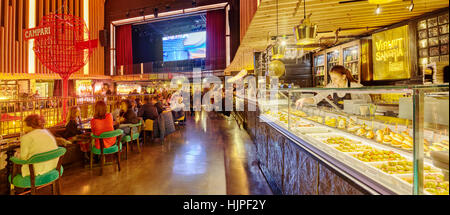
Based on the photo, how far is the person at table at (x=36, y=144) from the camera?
2602mm

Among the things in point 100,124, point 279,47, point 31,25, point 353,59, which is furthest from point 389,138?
point 31,25

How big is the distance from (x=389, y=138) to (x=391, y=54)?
4511 millimetres

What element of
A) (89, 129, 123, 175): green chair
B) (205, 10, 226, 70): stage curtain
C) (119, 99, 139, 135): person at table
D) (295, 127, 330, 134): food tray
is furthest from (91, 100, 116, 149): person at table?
(205, 10, 226, 70): stage curtain

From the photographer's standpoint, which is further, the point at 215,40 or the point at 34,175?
the point at 215,40

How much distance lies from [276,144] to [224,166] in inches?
59.3

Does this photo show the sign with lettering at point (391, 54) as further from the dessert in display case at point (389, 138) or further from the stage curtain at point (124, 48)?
the stage curtain at point (124, 48)

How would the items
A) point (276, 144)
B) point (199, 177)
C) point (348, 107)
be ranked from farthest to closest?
point (199, 177) → point (276, 144) → point (348, 107)

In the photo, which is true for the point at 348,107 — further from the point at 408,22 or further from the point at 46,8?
the point at 46,8

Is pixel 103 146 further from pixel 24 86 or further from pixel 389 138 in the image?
pixel 24 86

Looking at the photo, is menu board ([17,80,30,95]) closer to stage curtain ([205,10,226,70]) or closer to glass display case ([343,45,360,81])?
stage curtain ([205,10,226,70])

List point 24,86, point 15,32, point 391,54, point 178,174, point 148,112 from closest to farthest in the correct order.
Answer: point 178,174 → point 391,54 → point 148,112 → point 15,32 → point 24,86

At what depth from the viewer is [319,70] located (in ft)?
27.0

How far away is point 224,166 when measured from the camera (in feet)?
14.4
